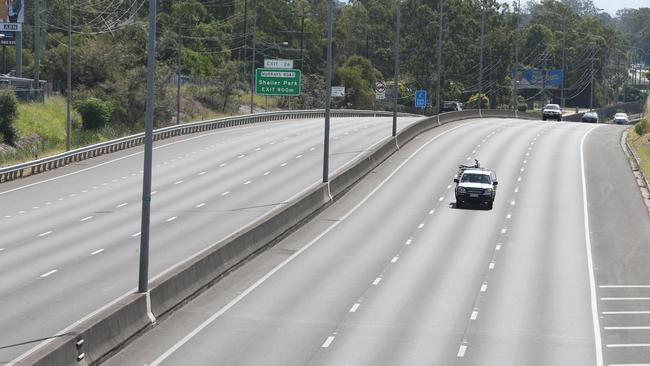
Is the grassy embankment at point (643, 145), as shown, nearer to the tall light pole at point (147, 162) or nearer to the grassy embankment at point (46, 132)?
the grassy embankment at point (46, 132)

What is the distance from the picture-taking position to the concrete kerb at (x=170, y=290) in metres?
19.1

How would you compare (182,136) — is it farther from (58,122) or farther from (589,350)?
(589,350)

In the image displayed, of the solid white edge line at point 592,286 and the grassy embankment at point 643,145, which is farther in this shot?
the grassy embankment at point 643,145

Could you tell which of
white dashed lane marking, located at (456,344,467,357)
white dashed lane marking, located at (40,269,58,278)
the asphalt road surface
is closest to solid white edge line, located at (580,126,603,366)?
the asphalt road surface

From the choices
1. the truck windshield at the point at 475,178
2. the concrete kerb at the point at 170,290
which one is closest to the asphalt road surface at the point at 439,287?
the concrete kerb at the point at 170,290

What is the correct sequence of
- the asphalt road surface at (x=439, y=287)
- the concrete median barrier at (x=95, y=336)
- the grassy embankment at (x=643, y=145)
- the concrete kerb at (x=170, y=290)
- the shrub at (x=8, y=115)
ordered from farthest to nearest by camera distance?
the shrub at (x=8, y=115) < the grassy embankment at (x=643, y=145) < the asphalt road surface at (x=439, y=287) < the concrete kerb at (x=170, y=290) < the concrete median barrier at (x=95, y=336)

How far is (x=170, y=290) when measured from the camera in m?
26.2

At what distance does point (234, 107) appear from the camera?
10831 centimetres

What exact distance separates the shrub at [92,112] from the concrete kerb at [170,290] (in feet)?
103

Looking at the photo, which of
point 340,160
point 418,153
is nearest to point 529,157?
point 418,153

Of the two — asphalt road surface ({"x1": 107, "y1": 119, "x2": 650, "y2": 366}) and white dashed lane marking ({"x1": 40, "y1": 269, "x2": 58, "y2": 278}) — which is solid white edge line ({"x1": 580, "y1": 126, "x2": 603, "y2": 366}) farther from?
white dashed lane marking ({"x1": 40, "y1": 269, "x2": 58, "y2": 278})

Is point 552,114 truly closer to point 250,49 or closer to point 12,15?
point 12,15

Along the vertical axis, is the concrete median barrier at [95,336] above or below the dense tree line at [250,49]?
below

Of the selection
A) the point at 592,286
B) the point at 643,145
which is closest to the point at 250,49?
the point at 643,145
